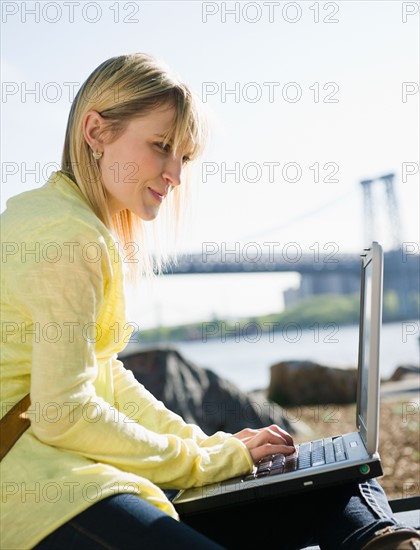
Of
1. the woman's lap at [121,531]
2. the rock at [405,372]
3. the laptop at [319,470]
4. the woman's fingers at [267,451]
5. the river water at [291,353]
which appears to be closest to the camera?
the woman's lap at [121,531]

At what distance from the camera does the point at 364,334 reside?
105cm

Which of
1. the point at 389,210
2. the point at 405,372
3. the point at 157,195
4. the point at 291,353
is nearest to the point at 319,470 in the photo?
the point at 157,195

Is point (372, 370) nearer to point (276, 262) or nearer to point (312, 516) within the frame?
point (312, 516)

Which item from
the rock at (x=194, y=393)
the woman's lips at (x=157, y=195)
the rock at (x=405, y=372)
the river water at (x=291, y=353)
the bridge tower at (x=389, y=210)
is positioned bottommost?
the river water at (x=291, y=353)

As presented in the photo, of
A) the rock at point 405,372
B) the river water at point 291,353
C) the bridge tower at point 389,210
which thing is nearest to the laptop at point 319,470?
the river water at point 291,353

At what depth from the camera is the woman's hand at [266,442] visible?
36.9 inches

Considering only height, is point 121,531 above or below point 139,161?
below

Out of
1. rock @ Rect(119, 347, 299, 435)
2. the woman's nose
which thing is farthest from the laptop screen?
rock @ Rect(119, 347, 299, 435)

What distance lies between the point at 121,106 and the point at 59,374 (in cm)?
32

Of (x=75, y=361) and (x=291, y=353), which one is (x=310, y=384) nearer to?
(x=75, y=361)

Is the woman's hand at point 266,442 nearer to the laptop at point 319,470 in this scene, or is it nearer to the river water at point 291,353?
the laptop at point 319,470

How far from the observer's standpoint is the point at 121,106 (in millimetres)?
885

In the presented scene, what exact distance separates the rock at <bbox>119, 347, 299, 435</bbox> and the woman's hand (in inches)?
96.8

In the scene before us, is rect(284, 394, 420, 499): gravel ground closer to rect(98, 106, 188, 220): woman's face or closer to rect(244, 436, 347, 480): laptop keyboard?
rect(244, 436, 347, 480): laptop keyboard
